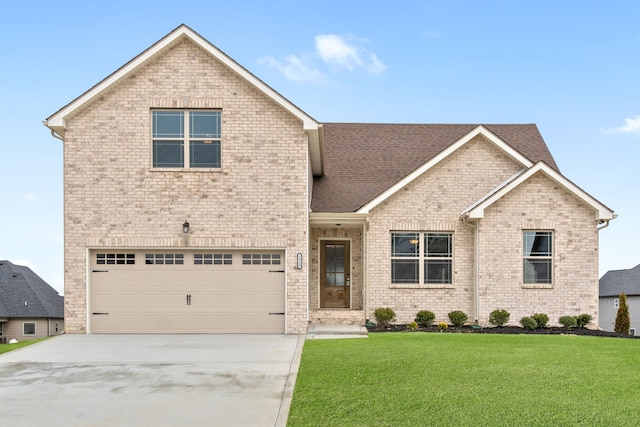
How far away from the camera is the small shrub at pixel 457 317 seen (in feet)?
55.2

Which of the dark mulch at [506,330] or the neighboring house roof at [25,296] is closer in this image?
the dark mulch at [506,330]

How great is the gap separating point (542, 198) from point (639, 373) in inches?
322

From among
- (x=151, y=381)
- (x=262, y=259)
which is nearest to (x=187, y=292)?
(x=262, y=259)

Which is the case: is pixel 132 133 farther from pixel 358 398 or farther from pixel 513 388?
pixel 513 388

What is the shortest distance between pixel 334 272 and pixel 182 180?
604 centimetres

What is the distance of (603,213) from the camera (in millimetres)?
16875

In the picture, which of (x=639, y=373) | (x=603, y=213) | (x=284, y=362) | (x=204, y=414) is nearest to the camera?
(x=204, y=414)

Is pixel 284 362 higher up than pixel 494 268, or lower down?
lower down

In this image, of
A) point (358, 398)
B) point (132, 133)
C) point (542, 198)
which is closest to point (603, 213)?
point (542, 198)

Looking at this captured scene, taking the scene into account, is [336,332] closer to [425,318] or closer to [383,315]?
[383,315]

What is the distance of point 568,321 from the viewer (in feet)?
54.6

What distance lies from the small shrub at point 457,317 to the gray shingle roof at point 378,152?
14.0 ft

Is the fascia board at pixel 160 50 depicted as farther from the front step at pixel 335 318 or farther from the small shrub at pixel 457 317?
the small shrub at pixel 457 317

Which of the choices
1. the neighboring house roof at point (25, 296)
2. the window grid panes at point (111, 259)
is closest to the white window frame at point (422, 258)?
the window grid panes at point (111, 259)
